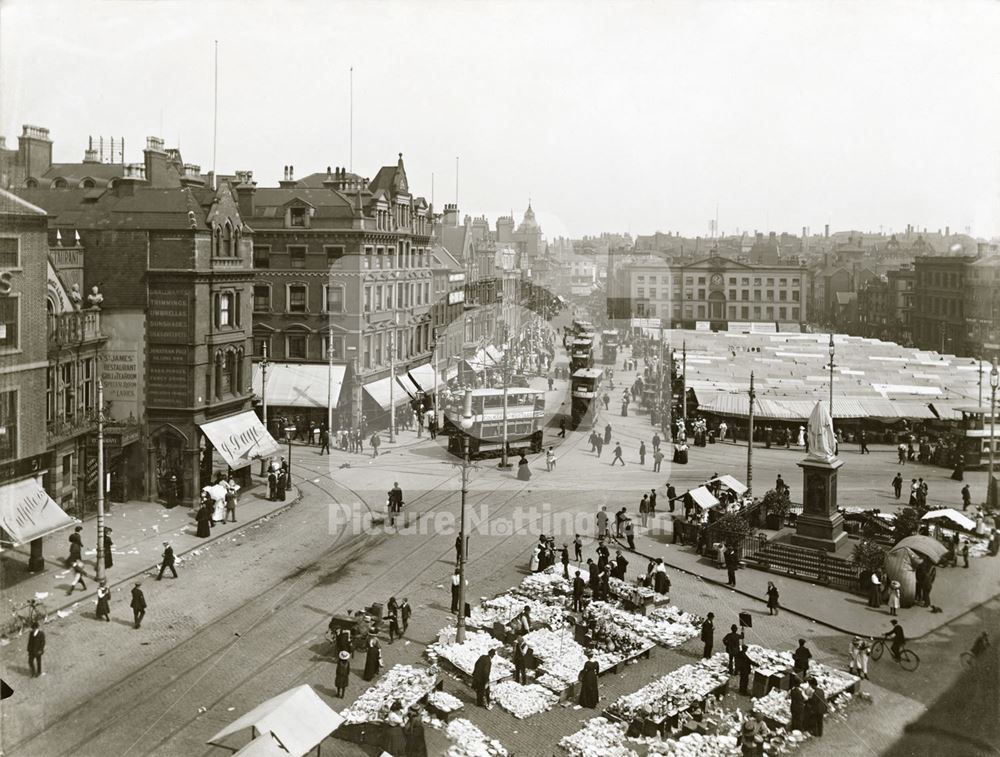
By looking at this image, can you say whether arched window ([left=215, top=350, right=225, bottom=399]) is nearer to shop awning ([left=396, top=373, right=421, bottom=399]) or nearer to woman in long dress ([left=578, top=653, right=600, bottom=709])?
shop awning ([left=396, top=373, right=421, bottom=399])

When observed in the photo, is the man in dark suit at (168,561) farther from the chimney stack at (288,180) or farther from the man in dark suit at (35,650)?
the chimney stack at (288,180)

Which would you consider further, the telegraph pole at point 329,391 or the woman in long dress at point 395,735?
the telegraph pole at point 329,391

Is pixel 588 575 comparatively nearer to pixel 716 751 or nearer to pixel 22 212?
pixel 716 751

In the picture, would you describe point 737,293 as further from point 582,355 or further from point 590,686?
point 590,686

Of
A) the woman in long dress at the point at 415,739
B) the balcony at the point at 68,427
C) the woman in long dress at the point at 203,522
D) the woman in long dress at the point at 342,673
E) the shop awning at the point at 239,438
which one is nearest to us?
the woman in long dress at the point at 415,739

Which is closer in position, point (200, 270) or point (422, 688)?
point (422, 688)

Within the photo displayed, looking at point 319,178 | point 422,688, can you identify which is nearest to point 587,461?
point 422,688

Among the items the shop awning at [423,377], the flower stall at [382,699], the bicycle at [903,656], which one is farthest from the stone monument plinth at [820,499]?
the shop awning at [423,377]
